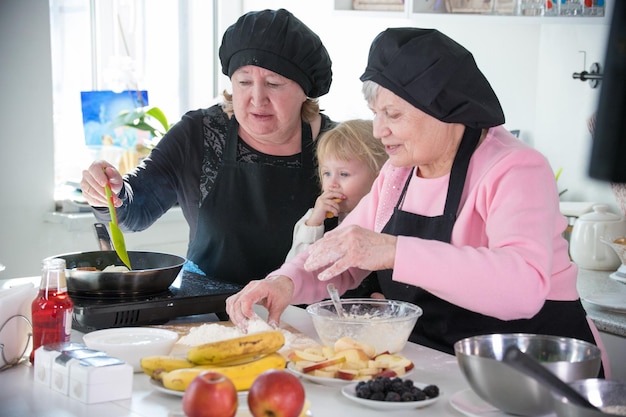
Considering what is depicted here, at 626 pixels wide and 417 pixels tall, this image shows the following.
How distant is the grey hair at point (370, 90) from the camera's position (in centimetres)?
219

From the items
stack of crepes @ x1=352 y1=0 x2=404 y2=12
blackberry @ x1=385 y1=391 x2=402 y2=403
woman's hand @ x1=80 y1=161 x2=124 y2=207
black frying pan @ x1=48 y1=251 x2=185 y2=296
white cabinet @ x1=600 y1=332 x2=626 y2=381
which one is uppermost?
stack of crepes @ x1=352 y1=0 x2=404 y2=12

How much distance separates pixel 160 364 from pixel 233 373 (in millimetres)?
155

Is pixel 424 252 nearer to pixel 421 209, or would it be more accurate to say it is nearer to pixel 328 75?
pixel 421 209

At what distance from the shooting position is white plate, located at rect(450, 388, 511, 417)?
158 cm

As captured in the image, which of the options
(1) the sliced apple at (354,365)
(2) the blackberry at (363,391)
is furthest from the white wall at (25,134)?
(2) the blackberry at (363,391)

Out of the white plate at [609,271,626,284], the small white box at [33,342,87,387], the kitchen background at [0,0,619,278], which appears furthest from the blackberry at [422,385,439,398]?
the kitchen background at [0,0,619,278]

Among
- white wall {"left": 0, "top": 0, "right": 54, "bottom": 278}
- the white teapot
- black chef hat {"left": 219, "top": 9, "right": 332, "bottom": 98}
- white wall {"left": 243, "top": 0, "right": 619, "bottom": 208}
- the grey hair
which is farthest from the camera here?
white wall {"left": 0, "top": 0, "right": 54, "bottom": 278}

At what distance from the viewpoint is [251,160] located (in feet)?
9.66

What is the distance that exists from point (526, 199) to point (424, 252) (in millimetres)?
258

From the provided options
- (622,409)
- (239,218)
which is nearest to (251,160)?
(239,218)

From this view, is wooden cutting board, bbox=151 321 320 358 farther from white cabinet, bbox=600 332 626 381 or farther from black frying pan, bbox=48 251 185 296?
white cabinet, bbox=600 332 626 381

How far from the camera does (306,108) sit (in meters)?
2.99

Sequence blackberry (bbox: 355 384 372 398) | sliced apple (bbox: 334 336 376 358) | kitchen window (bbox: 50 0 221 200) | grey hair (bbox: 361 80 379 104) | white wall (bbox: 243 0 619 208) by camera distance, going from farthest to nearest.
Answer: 1. kitchen window (bbox: 50 0 221 200)
2. white wall (bbox: 243 0 619 208)
3. grey hair (bbox: 361 80 379 104)
4. sliced apple (bbox: 334 336 376 358)
5. blackberry (bbox: 355 384 372 398)

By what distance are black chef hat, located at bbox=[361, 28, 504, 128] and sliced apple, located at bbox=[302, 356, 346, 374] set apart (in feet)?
2.15
